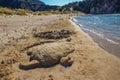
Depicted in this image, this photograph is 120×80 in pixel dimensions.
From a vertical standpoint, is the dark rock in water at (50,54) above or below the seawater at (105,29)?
above

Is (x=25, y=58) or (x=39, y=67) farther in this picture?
(x=25, y=58)

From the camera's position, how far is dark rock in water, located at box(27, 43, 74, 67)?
29.5 feet

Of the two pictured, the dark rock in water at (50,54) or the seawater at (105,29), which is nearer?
the dark rock in water at (50,54)

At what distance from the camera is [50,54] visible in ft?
30.4

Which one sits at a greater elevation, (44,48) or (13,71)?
(44,48)

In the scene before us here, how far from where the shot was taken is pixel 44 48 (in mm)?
9758

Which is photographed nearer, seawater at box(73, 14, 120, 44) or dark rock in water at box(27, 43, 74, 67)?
dark rock in water at box(27, 43, 74, 67)

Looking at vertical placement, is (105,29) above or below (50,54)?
below

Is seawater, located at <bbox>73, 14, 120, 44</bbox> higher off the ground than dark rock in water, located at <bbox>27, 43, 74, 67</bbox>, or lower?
lower

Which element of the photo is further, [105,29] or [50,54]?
[105,29]

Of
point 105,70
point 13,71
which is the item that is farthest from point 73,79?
point 13,71

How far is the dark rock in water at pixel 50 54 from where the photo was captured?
900cm

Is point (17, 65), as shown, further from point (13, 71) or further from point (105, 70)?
point (105, 70)

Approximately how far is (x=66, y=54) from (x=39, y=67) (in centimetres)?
152
